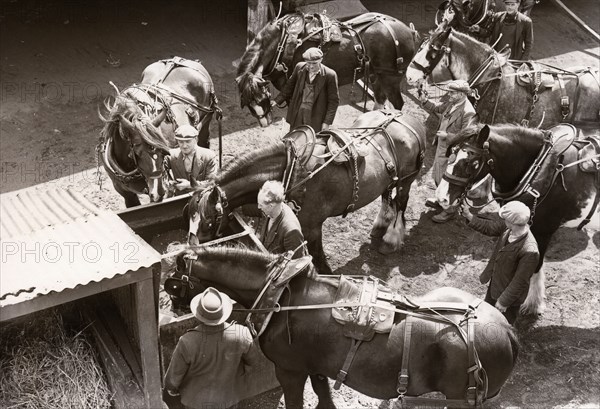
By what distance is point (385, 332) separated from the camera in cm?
515

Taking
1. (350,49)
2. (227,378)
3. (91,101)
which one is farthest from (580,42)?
(227,378)

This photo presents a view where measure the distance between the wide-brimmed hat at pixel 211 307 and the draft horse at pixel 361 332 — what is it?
0.50 ft

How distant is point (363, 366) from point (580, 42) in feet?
37.4

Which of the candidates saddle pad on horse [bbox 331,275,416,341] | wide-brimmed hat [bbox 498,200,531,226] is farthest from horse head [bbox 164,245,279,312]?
wide-brimmed hat [bbox 498,200,531,226]

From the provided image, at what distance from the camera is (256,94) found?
8.69 metres

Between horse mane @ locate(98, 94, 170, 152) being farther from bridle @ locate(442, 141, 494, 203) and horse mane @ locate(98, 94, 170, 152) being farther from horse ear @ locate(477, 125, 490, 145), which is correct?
horse ear @ locate(477, 125, 490, 145)

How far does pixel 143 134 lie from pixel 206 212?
4.18 feet

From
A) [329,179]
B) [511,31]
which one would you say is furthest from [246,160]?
[511,31]

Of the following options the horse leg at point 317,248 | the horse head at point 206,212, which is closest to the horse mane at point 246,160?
the horse head at point 206,212

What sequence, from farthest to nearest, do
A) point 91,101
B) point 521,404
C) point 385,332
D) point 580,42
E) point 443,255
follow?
point 580,42
point 91,101
point 443,255
point 521,404
point 385,332

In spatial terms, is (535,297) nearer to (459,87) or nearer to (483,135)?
(483,135)

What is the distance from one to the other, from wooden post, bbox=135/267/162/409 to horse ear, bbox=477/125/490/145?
11.5ft

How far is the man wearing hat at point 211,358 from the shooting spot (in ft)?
16.4

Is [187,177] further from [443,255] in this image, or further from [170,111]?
[443,255]
